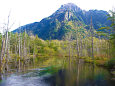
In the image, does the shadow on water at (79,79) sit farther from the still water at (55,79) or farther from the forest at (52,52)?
the forest at (52,52)

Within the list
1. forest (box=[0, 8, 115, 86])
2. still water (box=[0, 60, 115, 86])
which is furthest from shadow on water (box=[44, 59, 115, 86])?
forest (box=[0, 8, 115, 86])

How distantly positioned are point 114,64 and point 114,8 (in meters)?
11.9

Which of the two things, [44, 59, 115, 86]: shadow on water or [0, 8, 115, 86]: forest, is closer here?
[44, 59, 115, 86]: shadow on water

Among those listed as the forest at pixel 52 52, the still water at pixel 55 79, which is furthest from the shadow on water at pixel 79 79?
the forest at pixel 52 52

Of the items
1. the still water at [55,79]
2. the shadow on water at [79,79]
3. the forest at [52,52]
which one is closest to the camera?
the still water at [55,79]

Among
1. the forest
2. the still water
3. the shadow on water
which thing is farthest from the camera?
the forest

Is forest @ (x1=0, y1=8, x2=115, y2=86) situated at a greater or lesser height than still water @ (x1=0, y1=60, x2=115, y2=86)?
greater

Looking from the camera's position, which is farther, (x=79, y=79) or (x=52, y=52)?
(x=52, y=52)

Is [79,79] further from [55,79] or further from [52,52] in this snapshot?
[52,52]

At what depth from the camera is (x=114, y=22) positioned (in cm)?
2241

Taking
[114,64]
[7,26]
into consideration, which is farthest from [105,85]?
[7,26]

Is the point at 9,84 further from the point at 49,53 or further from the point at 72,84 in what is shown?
the point at 49,53

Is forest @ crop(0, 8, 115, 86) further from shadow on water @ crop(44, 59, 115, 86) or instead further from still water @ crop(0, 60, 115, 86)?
shadow on water @ crop(44, 59, 115, 86)

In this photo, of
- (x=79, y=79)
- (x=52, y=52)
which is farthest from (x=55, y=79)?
(x=52, y=52)
